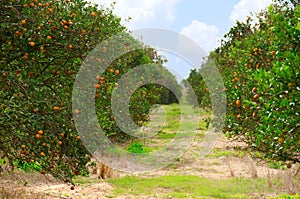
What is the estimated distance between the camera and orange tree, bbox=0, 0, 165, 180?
6.16m

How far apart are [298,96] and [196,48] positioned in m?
13.4

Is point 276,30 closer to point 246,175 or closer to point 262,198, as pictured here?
point 262,198

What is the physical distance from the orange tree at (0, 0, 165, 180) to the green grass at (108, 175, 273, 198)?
4549mm

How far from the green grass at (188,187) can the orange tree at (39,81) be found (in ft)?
14.9

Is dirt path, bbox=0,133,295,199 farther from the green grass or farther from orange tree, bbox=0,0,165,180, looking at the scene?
orange tree, bbox=0,0,165,180

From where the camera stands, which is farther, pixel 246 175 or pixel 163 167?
pixel 163 167

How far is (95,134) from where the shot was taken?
8.38 m

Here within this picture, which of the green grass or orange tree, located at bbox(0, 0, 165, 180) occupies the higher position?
orange tree, located at bbox(0, 0, 165, 180)

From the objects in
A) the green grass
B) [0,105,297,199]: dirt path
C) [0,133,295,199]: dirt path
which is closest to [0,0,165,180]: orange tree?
[0,105,297,199]: dirt path

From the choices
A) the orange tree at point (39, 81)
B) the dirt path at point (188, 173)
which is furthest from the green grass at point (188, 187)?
the orange tree at point (39, 81)

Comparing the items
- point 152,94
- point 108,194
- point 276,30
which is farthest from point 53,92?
point 152,94

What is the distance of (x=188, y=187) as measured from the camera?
1195 cm

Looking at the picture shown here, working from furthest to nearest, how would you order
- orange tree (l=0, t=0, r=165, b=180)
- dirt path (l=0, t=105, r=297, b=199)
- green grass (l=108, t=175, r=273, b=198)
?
green grass (l=108, t=175, r=273, b=198) < dirt path (l=0, t=105, r=297, b=199) < orange tree (l=0, t=0, r=165, b=180)

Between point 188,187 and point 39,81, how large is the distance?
6746 mm
